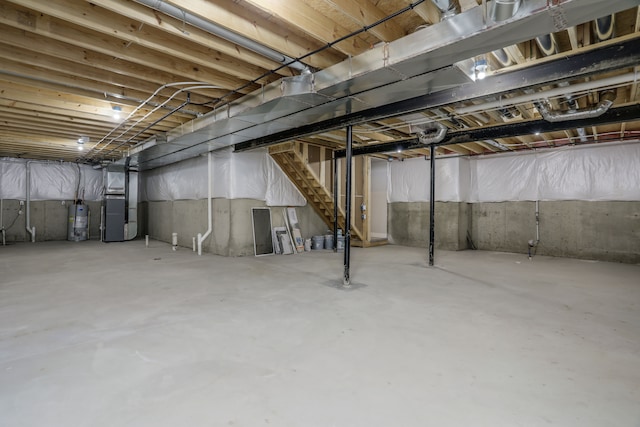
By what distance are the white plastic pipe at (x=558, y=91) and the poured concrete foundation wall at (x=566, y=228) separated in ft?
14.0

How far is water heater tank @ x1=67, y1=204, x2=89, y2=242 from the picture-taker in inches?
363

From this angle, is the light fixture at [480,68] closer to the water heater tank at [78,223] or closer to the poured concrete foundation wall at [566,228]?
the poured concrete foundation wall at [566,228]

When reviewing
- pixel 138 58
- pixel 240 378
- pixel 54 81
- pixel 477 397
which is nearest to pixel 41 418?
pixel 240 378

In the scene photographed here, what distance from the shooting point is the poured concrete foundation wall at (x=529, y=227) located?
19.8 ft

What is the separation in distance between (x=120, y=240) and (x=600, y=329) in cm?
1041

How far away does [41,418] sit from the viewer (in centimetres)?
155

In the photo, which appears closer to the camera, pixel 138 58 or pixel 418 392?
pixel 418 392

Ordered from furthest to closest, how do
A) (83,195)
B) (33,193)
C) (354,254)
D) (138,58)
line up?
(83,195)
(33,193)
(354,254)
(138,58)

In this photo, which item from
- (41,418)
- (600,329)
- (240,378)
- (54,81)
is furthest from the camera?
(54,81)

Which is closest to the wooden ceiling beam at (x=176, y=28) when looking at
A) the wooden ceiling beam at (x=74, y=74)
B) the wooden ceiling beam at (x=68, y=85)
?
the wooden ceiling beam at (x=74, y=74)

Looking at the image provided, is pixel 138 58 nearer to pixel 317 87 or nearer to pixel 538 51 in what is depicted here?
pixel 317 87

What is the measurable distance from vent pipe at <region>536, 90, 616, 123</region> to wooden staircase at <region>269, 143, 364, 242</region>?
4.08m

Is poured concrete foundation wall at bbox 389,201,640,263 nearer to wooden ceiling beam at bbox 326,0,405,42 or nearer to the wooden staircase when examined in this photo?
the wooden staircase

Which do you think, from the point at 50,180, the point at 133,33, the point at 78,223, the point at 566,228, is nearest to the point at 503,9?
the point at 133,33
